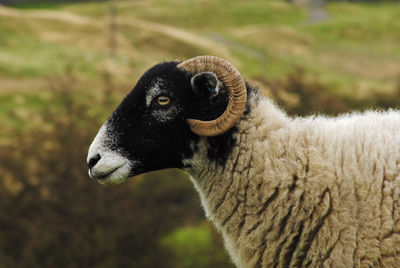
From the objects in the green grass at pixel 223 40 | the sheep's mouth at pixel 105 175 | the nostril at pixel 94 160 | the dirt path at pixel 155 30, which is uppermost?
the nostril at pixel 94 160

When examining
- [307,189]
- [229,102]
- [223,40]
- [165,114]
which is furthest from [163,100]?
[223,40]

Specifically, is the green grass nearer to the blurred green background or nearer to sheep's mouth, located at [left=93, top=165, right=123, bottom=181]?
the blurred green background

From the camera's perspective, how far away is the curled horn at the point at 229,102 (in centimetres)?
375

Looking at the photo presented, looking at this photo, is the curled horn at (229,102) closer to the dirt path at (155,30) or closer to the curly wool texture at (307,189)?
the curly wool texture at (307,189)

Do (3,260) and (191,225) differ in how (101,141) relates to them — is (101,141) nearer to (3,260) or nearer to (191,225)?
(3,260)

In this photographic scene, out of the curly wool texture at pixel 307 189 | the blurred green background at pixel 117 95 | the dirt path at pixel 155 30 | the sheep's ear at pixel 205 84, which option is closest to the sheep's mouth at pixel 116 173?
the curly wool texture at pixel 307 189

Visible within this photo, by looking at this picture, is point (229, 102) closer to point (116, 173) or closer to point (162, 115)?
point (162, 115)

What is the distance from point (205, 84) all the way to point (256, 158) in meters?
0.75

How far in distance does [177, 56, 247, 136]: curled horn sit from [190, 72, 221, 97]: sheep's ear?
97mm

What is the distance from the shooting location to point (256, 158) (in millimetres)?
3828

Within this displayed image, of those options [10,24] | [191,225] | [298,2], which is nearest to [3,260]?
[191,225]

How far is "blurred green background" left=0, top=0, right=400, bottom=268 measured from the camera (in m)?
13.0

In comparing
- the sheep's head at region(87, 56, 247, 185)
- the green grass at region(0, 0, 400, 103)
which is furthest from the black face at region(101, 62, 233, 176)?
the green grass at region(0, 0, 400, 103)

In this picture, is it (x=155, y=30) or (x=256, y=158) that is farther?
(x=155, y=30)
